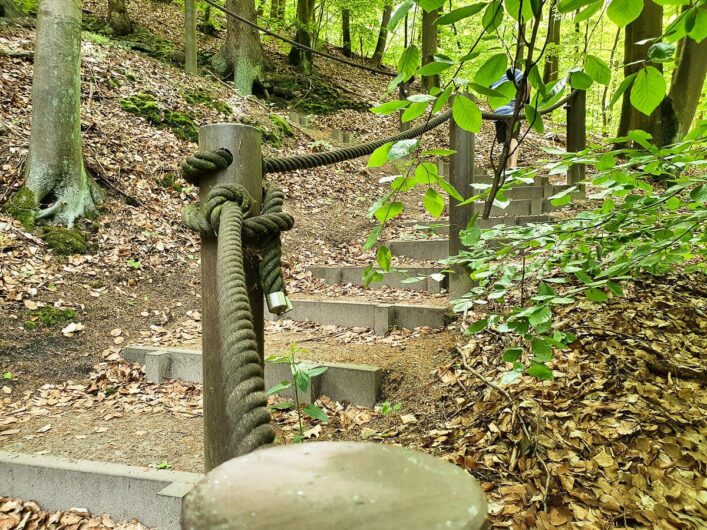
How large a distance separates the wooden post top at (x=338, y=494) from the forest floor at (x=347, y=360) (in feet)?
5.49

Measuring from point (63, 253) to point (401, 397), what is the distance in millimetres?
3400

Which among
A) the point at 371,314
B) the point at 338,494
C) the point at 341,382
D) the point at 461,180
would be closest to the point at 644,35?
the point at 461,180

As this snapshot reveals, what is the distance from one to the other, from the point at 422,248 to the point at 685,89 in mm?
5413

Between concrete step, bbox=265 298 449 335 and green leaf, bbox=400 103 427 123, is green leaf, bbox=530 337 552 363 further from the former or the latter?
concrete step, bbox=265 298 449 335

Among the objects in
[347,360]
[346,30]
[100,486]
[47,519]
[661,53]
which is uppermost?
[346,30]

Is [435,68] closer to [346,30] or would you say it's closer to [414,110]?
[414,110]

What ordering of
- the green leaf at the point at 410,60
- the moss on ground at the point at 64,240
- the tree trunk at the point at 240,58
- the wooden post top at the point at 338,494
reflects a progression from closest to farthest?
1. the wooden post top at the point at 338,494
2. the green leaf at the point at 410,60
3. the moss on ground at the point at 64,240
4. the tree trunk at the point at 240,58

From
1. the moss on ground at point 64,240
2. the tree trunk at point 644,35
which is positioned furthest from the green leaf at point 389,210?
the tree trunk at point 644,35

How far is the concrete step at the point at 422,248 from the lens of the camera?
484cm

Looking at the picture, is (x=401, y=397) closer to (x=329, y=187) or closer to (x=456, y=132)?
(x=456, y=132)

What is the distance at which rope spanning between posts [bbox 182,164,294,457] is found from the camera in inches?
32.1

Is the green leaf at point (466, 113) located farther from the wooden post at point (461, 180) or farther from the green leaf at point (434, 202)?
the wooden post at point (461, 180)

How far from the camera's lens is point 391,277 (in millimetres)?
4547

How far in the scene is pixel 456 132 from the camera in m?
3.58
